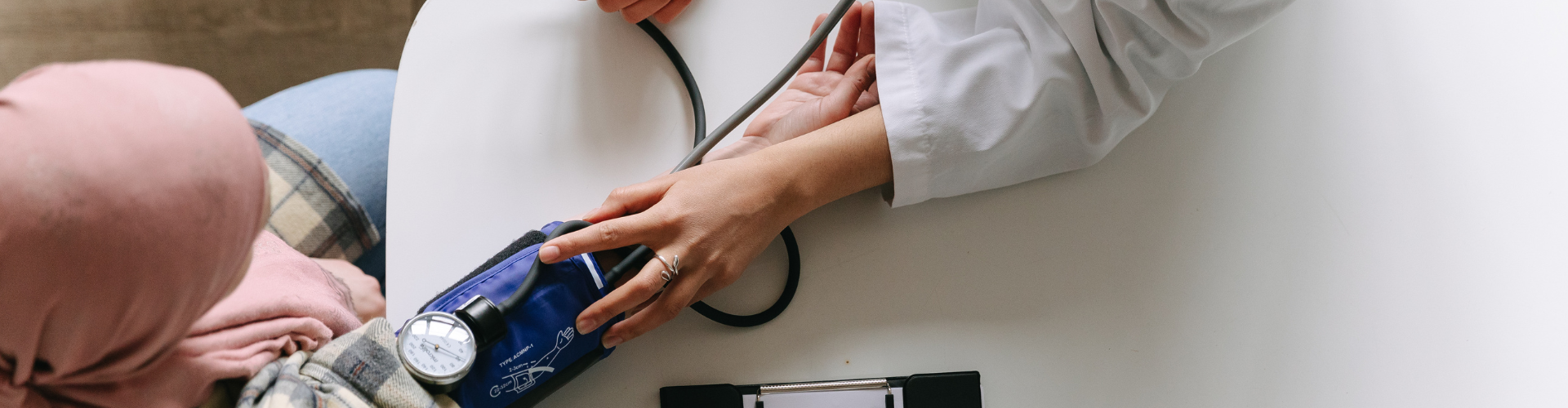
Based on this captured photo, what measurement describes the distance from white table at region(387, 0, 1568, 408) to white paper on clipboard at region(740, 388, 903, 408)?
0.02m

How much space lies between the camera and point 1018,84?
524mm

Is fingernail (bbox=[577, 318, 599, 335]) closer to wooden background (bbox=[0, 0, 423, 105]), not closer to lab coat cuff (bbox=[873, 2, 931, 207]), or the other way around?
lab coat cuff (bbox=[873, 2, 931, 207])

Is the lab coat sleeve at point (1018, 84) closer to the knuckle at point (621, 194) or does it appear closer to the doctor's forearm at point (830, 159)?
the doctor's forearm at point (830, 159)

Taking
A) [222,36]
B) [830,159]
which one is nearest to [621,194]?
[830,159]

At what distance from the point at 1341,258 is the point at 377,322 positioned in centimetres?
67

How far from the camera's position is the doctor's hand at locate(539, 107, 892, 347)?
502 millimetres

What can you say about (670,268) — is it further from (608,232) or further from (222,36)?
(222,36)

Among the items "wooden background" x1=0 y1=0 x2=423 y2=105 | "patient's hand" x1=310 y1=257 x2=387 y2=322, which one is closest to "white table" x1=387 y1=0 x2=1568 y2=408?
"patient's hand" x1=310 y1=257 x2=387 y2=322

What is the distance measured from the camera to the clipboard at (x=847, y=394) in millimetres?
537

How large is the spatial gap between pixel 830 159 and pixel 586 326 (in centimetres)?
21

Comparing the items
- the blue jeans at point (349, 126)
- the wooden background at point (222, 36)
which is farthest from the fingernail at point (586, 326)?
the wooden background at point (222, 36)

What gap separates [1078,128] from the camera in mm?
538

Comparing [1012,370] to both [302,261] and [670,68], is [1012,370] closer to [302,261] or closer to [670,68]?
[670,68]

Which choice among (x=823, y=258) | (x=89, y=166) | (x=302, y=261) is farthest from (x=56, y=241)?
(x=823, y=258)
